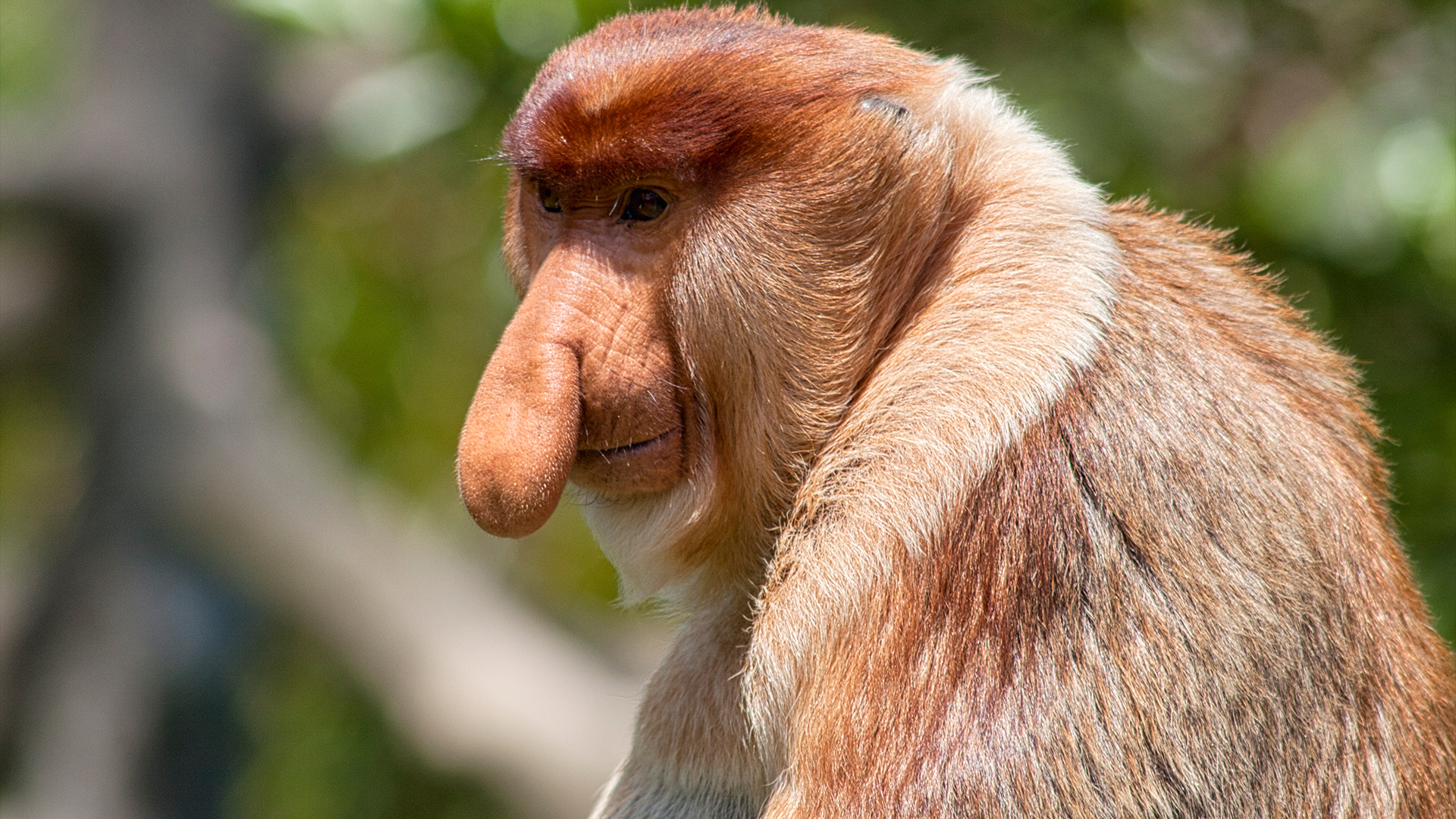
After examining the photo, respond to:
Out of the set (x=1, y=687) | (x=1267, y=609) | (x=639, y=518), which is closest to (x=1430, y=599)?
(x=1267, y=609)

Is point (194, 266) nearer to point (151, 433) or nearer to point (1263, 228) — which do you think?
point (151, 433)

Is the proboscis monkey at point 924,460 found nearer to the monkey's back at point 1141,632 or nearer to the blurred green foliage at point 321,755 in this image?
the monkey's back at point 1141,632

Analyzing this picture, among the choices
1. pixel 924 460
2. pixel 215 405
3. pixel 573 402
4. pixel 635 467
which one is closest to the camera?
pixel 924 460

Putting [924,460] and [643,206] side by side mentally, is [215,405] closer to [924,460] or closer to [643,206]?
[643,206]

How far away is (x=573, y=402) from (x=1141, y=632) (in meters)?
0.95

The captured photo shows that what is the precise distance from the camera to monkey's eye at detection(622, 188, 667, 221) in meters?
2.42

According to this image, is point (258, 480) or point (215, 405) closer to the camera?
point (258, 480)

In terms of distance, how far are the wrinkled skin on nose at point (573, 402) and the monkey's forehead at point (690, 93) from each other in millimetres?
190

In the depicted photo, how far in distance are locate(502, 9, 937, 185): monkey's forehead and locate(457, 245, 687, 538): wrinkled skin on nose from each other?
19 cm

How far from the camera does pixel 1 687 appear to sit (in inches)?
321

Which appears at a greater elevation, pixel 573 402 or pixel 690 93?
pixel 690 93

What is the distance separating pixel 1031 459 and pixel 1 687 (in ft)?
25.6

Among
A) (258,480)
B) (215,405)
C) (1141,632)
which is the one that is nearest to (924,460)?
(1141,632)

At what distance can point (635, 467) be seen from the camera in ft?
7.97
